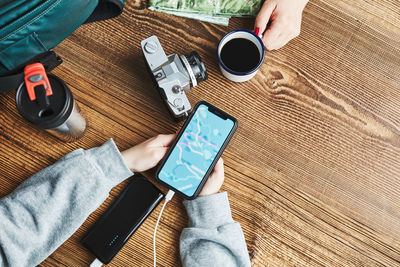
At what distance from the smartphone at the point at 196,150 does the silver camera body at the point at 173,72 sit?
0.04m

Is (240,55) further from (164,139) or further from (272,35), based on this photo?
(164,139)

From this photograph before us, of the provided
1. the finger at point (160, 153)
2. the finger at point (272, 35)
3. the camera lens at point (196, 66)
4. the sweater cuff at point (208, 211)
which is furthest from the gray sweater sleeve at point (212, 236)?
the finger at point (272, 35)

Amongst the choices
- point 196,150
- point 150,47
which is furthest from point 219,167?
point 150,47

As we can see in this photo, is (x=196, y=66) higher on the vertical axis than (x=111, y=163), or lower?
higher

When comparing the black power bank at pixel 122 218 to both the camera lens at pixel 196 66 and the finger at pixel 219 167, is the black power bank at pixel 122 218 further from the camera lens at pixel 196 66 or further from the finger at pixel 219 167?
the camera lens at pixel 196 66

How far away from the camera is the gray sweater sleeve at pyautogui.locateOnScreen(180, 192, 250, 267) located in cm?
67

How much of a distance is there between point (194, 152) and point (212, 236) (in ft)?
0.65

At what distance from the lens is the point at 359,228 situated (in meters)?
0.71

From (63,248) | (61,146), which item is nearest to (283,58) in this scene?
(61,146)

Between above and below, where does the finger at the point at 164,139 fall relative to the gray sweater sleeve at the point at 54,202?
above

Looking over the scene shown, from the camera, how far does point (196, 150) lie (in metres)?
0.67

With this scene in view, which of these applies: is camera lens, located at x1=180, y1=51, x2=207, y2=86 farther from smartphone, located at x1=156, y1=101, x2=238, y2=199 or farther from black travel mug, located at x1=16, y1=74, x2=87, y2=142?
black travel mug, located at x1=16, y1=74, x2=87, y2=142

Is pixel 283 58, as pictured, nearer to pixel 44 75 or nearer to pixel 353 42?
pixel 353 42

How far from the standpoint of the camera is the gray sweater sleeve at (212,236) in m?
0.67
